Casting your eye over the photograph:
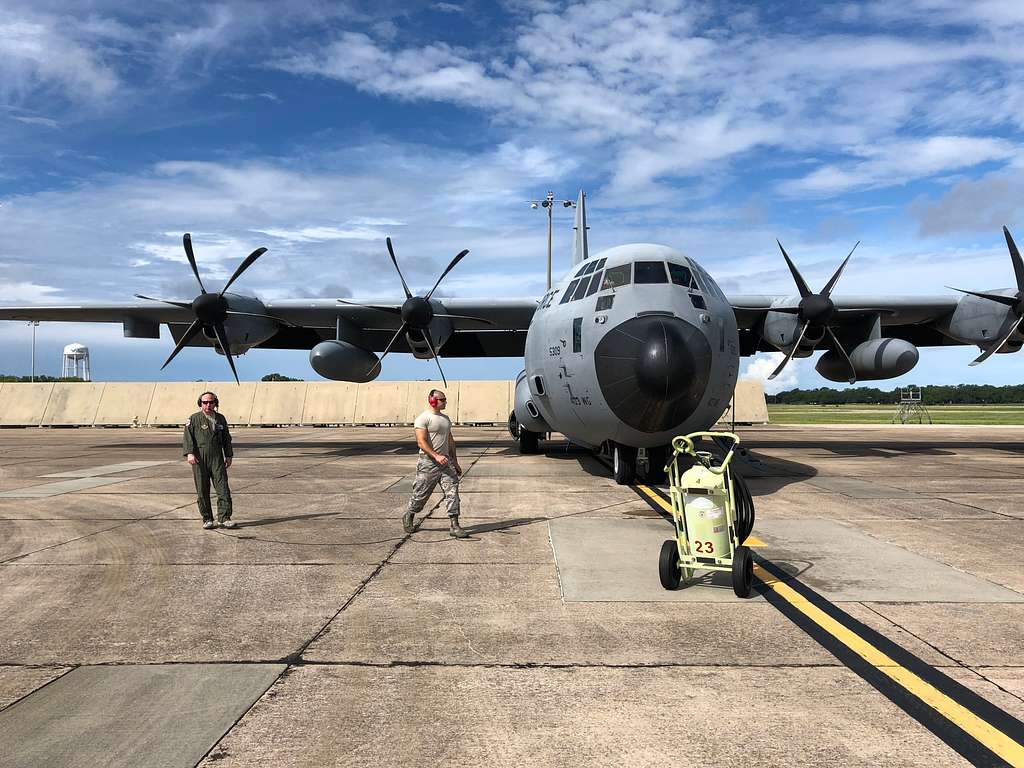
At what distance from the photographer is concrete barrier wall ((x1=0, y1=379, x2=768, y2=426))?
4306 cm

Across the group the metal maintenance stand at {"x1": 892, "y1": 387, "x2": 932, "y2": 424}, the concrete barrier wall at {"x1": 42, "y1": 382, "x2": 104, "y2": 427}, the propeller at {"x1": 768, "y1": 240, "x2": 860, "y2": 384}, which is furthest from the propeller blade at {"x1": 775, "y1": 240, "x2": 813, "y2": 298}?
the concrete barrier wall at {"x1": 42, "y1": 382, "x2": 104, "y2": 427}

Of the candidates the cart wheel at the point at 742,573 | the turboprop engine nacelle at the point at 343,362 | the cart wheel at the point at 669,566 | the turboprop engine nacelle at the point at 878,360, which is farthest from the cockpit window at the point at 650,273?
the turboprop engine nacelle at the point at 343,362

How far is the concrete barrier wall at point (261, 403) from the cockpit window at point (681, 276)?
31.5m

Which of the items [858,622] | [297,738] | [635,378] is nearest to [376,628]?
[297,738]

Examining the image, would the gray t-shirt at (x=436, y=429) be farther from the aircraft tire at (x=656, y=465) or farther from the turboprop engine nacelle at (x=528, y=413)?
the turboprop engine nacelle at (x=528, y=413)

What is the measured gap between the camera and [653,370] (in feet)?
31.8

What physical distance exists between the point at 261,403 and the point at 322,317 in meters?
25.4

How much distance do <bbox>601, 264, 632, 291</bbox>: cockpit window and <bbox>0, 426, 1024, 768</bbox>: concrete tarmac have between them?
356cm

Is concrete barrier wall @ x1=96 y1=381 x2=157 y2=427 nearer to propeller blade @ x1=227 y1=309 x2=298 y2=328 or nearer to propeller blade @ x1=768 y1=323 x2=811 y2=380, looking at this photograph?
propeller blade @ x1=227 y1=309 x2=298 y2=328

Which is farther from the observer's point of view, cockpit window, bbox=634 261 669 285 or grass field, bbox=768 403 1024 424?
grass field, bbox=768 403 1024 424

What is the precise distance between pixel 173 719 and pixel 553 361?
941cm

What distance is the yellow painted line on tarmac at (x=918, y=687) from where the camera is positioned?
126 inches

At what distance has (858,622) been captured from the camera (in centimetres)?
505

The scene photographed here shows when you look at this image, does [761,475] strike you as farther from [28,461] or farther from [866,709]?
[28,461]
